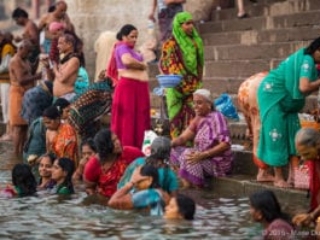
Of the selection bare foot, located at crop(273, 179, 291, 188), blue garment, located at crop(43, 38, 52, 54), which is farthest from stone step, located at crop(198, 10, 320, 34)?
bare foot, located at crop(273, 179, 291, 188)

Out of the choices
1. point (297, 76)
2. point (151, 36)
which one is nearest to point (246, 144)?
point (297, 76)

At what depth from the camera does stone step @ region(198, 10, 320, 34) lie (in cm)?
1614

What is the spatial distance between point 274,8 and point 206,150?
5.24 m

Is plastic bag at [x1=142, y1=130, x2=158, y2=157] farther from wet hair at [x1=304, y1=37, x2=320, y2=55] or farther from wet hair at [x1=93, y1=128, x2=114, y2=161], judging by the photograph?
wet hair at [x1=304, y1=37, x2=320, y2=55]

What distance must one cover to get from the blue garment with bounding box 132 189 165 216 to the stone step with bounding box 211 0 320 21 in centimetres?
643

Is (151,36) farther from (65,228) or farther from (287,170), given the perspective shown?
(65,228)

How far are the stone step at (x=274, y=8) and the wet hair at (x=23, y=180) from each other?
5.78 m

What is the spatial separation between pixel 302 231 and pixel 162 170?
176 centimetres

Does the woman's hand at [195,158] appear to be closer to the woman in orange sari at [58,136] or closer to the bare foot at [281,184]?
the bare foot at [281,184]

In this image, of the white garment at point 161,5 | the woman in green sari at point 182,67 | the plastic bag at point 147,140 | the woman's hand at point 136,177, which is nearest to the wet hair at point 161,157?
the woman's hand at point 136,177

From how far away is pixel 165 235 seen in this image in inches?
386

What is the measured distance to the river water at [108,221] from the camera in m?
9.95

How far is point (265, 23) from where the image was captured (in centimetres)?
1692

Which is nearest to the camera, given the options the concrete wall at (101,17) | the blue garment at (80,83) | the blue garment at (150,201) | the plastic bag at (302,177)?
the blue garment at (150,201)
